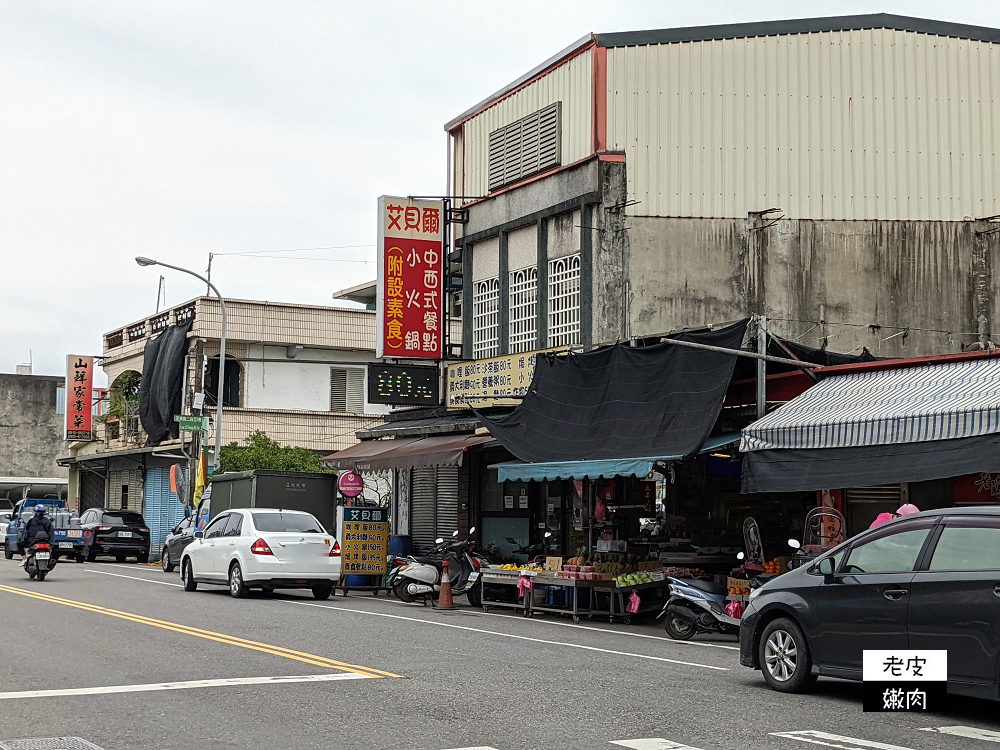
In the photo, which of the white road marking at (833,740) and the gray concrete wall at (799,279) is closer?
the white road marking at (833,740)

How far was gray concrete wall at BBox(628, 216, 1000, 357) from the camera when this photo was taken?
21.6 meters

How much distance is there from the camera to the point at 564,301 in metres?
22.8

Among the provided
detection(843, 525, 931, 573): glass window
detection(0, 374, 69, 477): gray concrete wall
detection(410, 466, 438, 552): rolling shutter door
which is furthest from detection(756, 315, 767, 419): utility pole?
detection(0, 374, 69, 477): gray concrete wall

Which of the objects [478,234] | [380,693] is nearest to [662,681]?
[380,693]

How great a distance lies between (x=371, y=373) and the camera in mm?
23953

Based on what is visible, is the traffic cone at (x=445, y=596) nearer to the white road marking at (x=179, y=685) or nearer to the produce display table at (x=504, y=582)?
the produce display table at (x=504, y=582)

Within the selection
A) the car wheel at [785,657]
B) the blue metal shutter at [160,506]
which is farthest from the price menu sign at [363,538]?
the blue metal shutter at [160,506]

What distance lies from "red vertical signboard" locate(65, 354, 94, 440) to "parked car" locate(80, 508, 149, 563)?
1401 cm

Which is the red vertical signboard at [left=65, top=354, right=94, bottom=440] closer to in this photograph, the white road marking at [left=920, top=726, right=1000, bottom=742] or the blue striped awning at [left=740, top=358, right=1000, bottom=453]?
the blue striped awning at [left=740, top=358, right=1000, bottom=453]

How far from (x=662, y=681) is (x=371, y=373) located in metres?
13.8

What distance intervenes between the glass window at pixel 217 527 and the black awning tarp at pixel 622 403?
5.49m

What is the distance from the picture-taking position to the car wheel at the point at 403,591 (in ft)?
70.2

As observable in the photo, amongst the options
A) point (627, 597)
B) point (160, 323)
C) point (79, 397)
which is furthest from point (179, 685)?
point (79, 397)

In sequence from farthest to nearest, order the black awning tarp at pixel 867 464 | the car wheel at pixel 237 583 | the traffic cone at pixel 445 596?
1. the car wheel at pixel 237 583
2. the traffic cone at pixel 445 596
3. the black awning tarp at pixel 867 464
